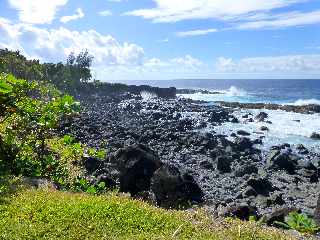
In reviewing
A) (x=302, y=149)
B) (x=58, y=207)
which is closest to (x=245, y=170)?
(x=302, y=149)

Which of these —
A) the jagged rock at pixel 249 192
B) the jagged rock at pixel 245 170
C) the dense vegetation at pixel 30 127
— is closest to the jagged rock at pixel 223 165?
the jagged rock at pixel 245 170

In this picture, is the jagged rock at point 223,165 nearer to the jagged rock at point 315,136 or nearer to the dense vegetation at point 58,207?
the dense vegetation at point 58,207

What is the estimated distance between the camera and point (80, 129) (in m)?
44.6

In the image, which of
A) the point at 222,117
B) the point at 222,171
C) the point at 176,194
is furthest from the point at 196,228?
the point at 222,117

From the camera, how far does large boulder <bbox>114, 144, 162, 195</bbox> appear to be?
786 inches

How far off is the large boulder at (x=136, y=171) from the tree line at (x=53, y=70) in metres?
66.1

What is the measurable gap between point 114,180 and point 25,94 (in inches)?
370

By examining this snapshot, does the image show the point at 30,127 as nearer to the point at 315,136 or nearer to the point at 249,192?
the point at 249,192

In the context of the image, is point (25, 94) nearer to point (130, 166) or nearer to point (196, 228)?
point (196, 228)

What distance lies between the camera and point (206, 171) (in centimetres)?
2905

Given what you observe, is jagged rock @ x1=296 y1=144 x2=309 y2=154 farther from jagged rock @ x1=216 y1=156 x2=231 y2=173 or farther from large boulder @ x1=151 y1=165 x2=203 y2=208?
large boulder @ x1=151 y1=165 x2=203 y2=208

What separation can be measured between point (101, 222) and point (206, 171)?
20360mm

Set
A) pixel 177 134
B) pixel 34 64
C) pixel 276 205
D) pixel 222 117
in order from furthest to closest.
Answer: pixel 34 64, pixel 222 117, pixel 177 134, pixel 276 205

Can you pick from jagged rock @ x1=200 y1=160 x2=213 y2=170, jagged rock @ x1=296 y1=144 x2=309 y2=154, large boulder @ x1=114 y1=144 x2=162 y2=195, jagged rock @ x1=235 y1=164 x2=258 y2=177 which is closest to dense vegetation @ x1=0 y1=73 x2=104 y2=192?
large boulder @ x1=114 y1=144 x2=162 y2=195
